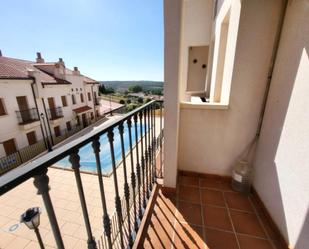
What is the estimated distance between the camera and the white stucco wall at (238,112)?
1539 millimetres

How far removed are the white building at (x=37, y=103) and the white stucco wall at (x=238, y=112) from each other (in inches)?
376

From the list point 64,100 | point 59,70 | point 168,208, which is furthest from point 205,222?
point 59,70

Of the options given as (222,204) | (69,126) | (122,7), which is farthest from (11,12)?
(222,204)

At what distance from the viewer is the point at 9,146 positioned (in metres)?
7.86

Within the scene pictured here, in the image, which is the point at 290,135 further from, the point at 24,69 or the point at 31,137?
the point at 24,69

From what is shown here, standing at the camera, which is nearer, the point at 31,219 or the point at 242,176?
the point at 31,219

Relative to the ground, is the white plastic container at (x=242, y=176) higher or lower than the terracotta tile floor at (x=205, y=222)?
higher

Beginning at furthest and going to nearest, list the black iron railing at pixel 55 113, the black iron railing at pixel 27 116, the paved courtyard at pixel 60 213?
the black iron railing at pixel 55 113
the black iron railing at pixel 27 116
the paved courtyard at pixel 60 213

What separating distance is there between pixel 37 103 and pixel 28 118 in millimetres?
1088

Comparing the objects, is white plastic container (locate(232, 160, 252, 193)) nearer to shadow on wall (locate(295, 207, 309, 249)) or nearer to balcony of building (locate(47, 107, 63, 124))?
shadow on wall (locate(295, 207, 309, 249))

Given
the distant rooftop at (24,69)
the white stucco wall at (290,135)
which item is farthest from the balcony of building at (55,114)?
the white stucco wall at (290,135)

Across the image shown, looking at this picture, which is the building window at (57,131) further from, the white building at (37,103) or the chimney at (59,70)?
the chimney at (59,70)

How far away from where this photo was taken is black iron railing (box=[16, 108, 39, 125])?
830 centimetres

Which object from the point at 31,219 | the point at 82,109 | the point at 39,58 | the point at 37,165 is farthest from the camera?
the point at 82,109
